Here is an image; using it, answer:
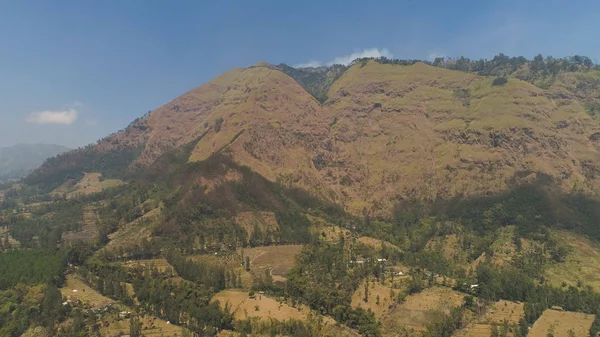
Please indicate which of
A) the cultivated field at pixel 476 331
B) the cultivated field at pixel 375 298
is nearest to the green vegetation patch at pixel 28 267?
the cultivated field at pixel 375 298

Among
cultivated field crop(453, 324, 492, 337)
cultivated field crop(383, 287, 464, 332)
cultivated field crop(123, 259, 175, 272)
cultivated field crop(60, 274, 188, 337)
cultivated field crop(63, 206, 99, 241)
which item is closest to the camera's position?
cultivated field crop(60, 274, 188, 337)

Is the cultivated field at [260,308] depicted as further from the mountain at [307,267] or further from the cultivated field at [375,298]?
the cultivated field at [375,298]

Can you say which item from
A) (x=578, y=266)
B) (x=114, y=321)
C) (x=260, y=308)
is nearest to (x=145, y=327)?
(x=114, y=321)

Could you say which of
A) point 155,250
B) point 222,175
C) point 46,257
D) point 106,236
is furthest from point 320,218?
point 46,257

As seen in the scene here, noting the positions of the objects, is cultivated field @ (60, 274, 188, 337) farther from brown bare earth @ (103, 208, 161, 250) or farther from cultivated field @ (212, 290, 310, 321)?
brown bare earth @ (103, 208, 161, 250)

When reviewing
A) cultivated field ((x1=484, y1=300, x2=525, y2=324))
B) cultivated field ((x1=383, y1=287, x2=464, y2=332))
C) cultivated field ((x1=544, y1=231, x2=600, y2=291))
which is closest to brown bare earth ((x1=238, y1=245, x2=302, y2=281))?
cultivated field ((x1=383, y1=287, x2=464, y2=332))

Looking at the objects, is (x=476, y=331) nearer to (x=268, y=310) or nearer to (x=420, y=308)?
(x=420, y=308)
